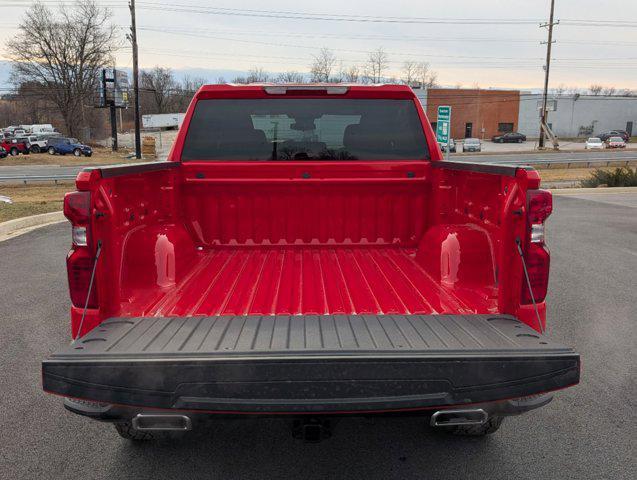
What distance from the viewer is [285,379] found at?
84.2 inches

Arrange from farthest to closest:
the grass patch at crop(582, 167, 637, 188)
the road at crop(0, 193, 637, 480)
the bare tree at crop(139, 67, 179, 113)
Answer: the bare tree at crop(139, 67, 179, 113) → the grass patch at crop(582, 167, 637, 188) → the road at crop(0, 193, 637, 480)

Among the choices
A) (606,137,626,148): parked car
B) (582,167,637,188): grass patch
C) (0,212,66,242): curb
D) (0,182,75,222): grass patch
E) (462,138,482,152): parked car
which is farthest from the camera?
(606,137,626,148): parked car

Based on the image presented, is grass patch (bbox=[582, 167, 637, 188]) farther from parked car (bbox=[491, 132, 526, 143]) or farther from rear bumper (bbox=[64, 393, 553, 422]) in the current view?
parked car (bbox=[491, 132, 526, 143])

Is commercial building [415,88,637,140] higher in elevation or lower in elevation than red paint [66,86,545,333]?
higher

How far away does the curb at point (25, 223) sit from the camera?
10.7 m

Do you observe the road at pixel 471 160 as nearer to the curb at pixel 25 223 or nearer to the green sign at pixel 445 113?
the green sign at pixel 445 113

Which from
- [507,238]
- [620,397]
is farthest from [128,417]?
[620,397]

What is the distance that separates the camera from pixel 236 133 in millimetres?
4238

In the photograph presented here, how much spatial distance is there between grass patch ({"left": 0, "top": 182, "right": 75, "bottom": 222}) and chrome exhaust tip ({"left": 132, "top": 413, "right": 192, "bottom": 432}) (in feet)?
36.8

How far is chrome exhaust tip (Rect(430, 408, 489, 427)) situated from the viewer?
7.35ft

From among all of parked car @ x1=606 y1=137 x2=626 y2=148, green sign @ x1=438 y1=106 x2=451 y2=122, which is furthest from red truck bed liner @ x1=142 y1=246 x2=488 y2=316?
parked car @ x1=606 y1=137 x2=626 y2=148

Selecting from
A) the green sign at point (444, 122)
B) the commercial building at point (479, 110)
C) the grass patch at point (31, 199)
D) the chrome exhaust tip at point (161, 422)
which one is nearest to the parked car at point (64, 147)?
the grass patch at point (31, 199)

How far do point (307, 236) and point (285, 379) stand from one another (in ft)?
7.52

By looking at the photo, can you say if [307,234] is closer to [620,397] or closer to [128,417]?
[128,417]
